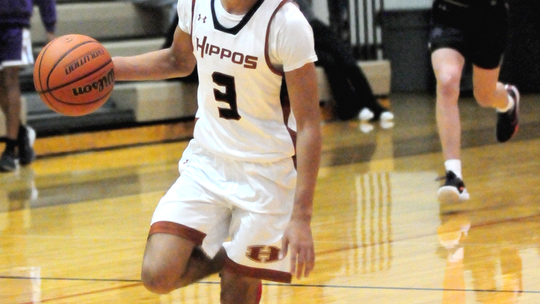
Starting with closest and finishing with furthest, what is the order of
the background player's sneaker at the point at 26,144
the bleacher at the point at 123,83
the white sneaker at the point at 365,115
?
the background player's sneaker at the point at 26,144, the bleacher at the point at 123,83, the white sneaker at the point at 365,115

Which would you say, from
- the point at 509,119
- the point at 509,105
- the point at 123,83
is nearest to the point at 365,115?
the point at 123,83

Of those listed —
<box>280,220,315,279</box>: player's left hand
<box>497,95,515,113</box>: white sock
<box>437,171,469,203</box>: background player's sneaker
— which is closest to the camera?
<box>280,220,315,279</box>: player's left hand

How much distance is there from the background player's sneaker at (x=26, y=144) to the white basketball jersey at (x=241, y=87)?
13.1 feet

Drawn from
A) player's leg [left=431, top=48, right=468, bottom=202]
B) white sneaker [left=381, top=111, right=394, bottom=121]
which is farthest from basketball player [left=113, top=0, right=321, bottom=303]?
white sneaker [left=381, top=111, right=394, bottom=121]

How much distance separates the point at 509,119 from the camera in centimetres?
528

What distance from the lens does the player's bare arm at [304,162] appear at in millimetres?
2248

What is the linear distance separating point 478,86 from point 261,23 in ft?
7.86

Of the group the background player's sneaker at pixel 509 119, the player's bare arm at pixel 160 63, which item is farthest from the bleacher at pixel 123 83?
the player's bare arm at pixel 160 63

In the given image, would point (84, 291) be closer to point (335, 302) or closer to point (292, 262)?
point (335, 302)

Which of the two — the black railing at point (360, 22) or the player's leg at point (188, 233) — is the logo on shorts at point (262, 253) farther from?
the black railing at point (360, 22)

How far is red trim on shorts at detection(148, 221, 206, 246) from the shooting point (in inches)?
97.5

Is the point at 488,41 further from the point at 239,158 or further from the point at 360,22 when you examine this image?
the point at 360,22

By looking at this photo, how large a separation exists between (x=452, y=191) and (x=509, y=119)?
139cm

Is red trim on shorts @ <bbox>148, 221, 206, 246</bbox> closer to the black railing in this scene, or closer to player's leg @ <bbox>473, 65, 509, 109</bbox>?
player's leg @ <bbox>473, 65, 509, 109</bbox>
